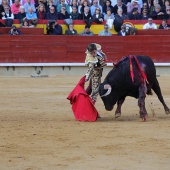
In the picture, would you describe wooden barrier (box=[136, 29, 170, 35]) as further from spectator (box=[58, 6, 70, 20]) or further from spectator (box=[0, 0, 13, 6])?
spectator (box=[0, 0, 13, 6])

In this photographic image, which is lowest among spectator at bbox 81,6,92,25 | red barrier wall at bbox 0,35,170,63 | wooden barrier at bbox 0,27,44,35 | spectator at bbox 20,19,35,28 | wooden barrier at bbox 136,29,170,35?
red barrier wall at bbox 0,35,170,63

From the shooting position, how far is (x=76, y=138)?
25.8 ft

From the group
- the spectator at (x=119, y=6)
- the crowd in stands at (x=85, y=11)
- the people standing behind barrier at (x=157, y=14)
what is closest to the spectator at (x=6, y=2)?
the crowd in stands at (x=85, y=11)

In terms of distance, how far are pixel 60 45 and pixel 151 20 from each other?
225 centimetres

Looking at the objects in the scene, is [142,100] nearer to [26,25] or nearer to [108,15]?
[108,15]

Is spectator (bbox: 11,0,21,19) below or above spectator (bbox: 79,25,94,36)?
above

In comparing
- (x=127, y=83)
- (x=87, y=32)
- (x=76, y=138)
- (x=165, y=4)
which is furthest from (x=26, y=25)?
(x=76, y=138)

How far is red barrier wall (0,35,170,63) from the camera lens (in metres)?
17.7

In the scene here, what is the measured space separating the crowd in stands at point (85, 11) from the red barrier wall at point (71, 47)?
0.24 metres

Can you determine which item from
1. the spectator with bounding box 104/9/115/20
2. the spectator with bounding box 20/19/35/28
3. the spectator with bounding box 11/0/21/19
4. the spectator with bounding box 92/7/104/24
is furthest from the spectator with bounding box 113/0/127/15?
the spectator with bounding box 11/0/21/19

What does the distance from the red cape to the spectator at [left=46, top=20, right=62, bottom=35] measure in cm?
777

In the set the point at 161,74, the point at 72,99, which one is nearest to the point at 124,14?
the point at 161,74

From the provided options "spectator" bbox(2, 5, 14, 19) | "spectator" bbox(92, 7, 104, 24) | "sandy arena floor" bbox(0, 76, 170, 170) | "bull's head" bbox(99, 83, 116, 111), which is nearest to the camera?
"sandy arena floor" bbox(0, 76, 170, 170)

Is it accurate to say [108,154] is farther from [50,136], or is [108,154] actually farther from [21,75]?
[21,75]
